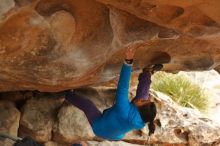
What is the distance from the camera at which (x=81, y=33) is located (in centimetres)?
502

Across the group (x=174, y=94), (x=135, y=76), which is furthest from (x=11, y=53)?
(x=174, y=94)

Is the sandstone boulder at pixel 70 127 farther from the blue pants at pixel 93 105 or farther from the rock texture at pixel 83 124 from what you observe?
the blue pants at pixel 93 105

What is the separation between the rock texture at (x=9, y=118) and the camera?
612cm

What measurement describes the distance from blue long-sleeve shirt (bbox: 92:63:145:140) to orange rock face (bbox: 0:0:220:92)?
402 millimetres

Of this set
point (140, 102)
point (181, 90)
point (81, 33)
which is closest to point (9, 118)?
point (81, 33)

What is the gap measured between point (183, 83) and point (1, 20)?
8.89m

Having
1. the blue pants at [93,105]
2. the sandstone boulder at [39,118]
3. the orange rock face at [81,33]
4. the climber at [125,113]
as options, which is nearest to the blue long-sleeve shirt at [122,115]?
the climber at [125,113]

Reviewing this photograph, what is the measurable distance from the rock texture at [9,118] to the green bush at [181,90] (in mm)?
6004

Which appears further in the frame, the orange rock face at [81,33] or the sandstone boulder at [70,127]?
the sandstone boulder at [70,127]

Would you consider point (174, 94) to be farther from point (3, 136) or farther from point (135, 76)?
point (3, 136)

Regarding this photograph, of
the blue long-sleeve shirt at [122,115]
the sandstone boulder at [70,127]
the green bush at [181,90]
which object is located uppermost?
the green bush at [181,90]

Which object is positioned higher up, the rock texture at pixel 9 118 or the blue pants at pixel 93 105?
the blue pants at pixel 93 105

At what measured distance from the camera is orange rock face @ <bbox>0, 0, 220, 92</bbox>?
4.40 m

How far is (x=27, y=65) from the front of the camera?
195 inches
